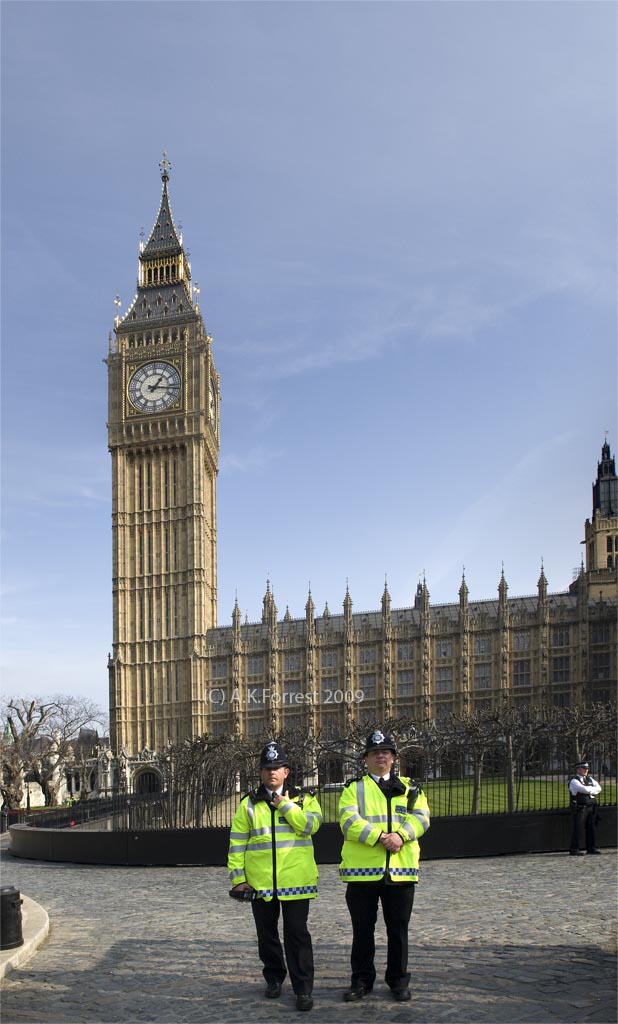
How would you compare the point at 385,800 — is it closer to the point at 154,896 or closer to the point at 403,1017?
the point at 403,1017

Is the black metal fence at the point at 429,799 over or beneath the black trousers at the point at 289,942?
beneath

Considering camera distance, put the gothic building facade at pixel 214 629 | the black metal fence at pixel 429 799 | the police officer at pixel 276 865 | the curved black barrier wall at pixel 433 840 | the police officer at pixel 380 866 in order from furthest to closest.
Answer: the gothic building facade at pixel 214 629
the black metal fence at pixel 429 799
the curved black barrier wall at pixel 433 840
the police officer at pixel 276 865
the police officer at pixel 380 866

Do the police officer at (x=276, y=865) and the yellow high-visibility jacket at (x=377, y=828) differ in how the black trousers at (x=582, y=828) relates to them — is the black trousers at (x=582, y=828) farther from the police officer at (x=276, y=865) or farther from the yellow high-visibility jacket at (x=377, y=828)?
the police officer at (x=276, y=865)

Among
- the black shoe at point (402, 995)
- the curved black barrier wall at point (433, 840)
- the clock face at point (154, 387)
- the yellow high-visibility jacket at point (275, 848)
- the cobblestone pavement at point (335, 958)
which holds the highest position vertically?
the clock face at point (154, 387)

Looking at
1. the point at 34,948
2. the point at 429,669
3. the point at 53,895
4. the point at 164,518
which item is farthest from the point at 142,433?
the point at 34,948

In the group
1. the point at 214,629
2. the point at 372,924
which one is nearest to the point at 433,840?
the point at 372,924

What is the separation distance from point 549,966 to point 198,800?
41.4 ft

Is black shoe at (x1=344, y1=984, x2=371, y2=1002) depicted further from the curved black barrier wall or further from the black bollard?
the curved black barrier wall

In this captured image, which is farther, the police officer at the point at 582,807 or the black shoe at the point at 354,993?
the police officer at the point at 582,807

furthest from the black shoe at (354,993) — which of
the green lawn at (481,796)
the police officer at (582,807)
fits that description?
the green lawn at (481,796)

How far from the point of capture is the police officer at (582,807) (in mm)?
16469

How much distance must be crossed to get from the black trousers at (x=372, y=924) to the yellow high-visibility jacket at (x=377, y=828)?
12 cm

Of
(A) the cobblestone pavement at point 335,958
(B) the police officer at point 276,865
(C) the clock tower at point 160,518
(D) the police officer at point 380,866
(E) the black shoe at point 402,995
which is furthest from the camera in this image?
(C) the clock tower at point 160,518

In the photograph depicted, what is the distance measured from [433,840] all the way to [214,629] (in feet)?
195
